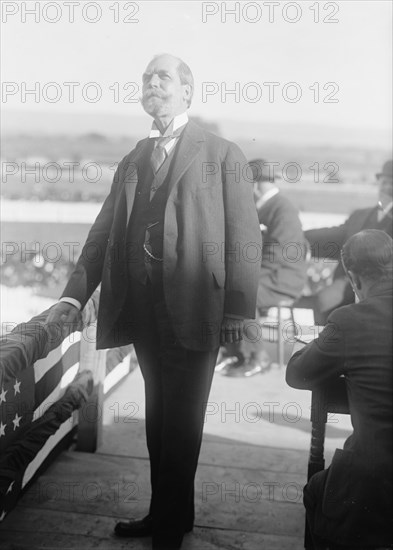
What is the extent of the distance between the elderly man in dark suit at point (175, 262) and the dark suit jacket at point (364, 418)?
0.50m

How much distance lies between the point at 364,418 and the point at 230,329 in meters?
0.63

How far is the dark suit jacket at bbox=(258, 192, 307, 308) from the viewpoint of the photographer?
15.4 feet

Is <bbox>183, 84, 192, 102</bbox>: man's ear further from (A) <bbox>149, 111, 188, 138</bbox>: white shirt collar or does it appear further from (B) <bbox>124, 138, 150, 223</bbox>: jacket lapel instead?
(B) <bbox>124, 138, 150, 223</bbox>: jacket lapel

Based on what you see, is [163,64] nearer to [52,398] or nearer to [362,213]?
[52,398]

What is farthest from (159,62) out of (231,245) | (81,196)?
(81,196)

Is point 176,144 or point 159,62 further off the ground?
point 159,62

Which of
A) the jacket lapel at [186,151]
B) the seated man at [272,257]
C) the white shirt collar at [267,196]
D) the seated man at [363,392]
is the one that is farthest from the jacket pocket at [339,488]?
the white shirt collar at [267,196]

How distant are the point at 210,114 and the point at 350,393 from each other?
60.9 inches

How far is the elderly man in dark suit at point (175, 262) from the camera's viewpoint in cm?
231

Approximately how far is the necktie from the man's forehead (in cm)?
24

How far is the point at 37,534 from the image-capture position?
2.60 meters

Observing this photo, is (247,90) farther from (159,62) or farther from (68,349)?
(68,349)

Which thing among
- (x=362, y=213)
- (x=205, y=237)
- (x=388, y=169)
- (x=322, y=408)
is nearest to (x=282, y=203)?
(x=362, y=213)

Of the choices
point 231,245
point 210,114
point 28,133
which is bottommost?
point 231,245
